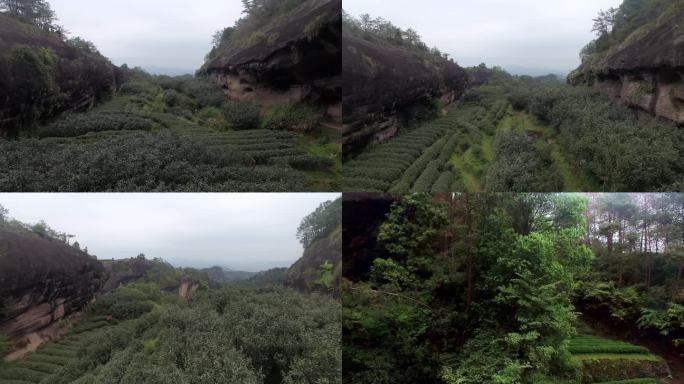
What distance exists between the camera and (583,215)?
289 inches

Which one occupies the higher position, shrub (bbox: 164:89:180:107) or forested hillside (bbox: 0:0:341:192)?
shrub (bbox: 164:89:180:107)

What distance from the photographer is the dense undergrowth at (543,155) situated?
23.2 ft

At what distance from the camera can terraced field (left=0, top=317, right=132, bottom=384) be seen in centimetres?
804

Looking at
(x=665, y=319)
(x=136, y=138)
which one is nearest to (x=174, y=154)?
(x=136, y=138)

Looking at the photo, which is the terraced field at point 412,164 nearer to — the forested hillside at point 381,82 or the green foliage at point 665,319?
the forested hillside at point 381,82

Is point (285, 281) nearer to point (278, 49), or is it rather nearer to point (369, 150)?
point (369, 150)

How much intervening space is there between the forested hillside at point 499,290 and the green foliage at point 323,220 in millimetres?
420

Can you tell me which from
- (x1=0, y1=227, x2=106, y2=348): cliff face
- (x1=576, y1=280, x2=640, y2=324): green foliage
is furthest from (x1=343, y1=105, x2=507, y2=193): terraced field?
(x1=0, y1=227, x2=106, y2=348): cliff face

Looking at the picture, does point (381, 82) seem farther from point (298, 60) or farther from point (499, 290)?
point (499, 290)

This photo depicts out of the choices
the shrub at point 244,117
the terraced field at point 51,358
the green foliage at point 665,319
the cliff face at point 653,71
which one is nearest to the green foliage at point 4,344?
the terraced field at point 51,358

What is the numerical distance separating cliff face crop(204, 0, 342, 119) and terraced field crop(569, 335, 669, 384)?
24.9 feet

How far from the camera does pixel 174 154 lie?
23.8 feet

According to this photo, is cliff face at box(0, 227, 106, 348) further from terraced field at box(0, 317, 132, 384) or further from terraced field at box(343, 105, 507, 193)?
terraced field at box(343, 105, 507, 193)

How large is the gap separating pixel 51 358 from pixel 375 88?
429 inches
